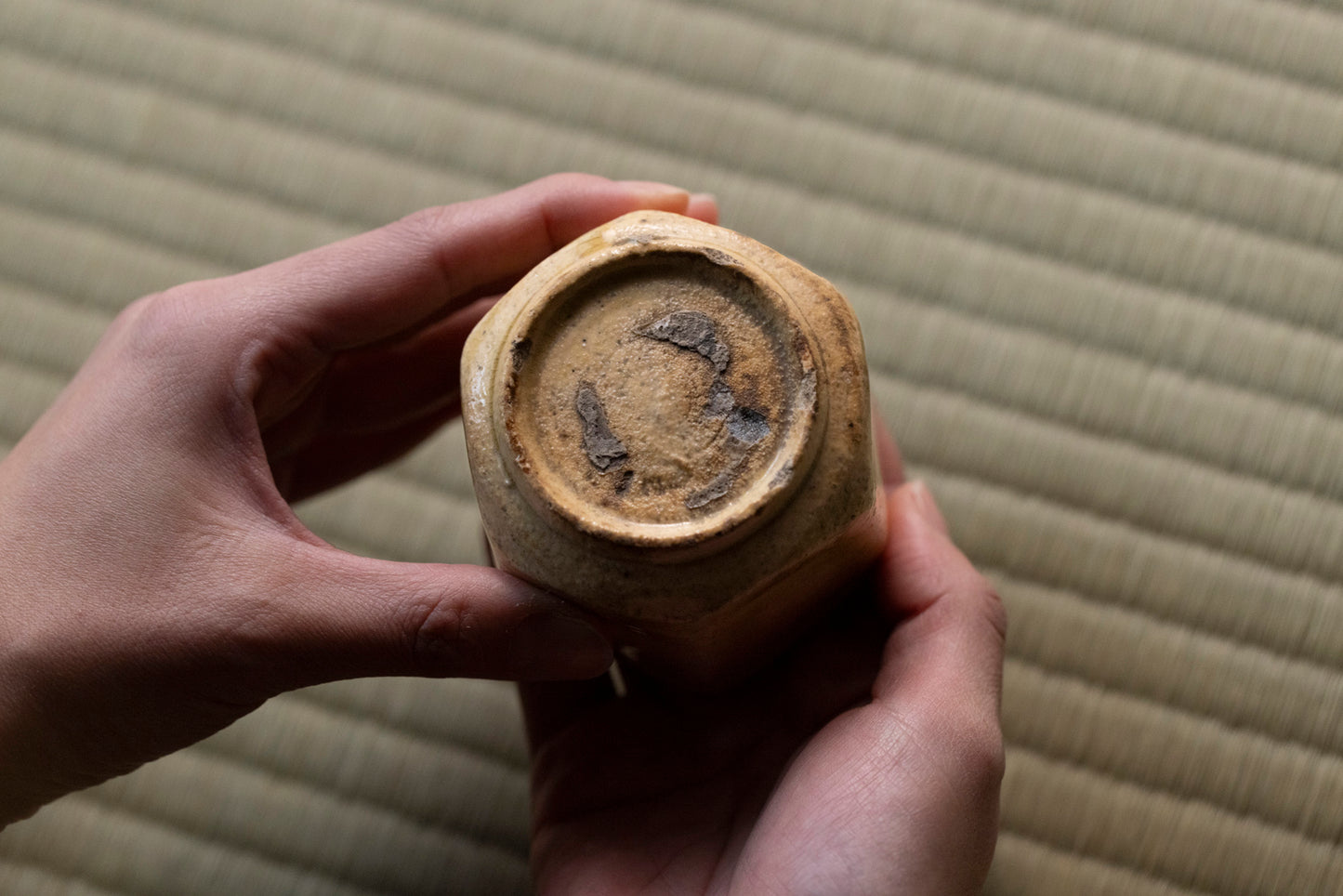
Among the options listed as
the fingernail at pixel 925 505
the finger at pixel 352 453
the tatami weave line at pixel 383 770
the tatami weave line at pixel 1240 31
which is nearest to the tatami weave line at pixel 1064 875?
the fingernail at pixel 925 505

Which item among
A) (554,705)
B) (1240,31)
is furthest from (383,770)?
(1240,31)

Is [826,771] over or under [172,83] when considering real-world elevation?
under

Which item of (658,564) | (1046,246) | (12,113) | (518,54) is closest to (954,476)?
(1046,246)

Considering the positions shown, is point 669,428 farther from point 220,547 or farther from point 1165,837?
point 1165,837

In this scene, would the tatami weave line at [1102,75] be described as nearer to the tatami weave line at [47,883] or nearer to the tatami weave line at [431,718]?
the tatami weave line at [431,718]

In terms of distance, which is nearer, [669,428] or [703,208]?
[669,428]

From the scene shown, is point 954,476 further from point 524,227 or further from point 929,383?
point 524,227
